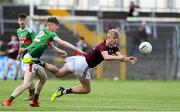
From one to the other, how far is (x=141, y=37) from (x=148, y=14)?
13.7 ft

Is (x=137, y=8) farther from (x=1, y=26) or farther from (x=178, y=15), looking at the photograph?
(x=1, y=26)

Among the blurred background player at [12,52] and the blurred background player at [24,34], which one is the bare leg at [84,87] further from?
the blurred background player at [12,52]

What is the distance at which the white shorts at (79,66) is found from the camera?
Result: 1962 cm

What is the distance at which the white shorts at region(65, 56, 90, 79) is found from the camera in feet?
64.4

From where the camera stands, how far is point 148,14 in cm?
4381

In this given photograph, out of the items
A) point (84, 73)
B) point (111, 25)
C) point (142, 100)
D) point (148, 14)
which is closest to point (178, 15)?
point (148, 14)

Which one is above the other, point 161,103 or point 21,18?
point 21,18

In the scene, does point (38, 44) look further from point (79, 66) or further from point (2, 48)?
point (2, 48)

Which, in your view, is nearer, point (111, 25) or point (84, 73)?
point (84, 73)

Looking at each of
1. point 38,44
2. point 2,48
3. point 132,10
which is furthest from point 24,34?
point 132,10

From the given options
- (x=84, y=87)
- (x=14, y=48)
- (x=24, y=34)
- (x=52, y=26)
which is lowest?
(x=14, y=48)

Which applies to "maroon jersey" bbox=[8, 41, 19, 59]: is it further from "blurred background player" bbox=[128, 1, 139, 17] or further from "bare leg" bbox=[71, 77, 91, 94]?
"bare leg" bbox=[71, 77, 91, 94]

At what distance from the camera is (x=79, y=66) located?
19625mm

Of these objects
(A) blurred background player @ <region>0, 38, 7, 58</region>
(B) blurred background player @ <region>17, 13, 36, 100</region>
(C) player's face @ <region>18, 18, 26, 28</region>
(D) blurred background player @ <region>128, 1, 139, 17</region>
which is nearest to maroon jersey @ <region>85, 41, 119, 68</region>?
(B) blurred background player @ <region>17, 13, 36, 100</region>
